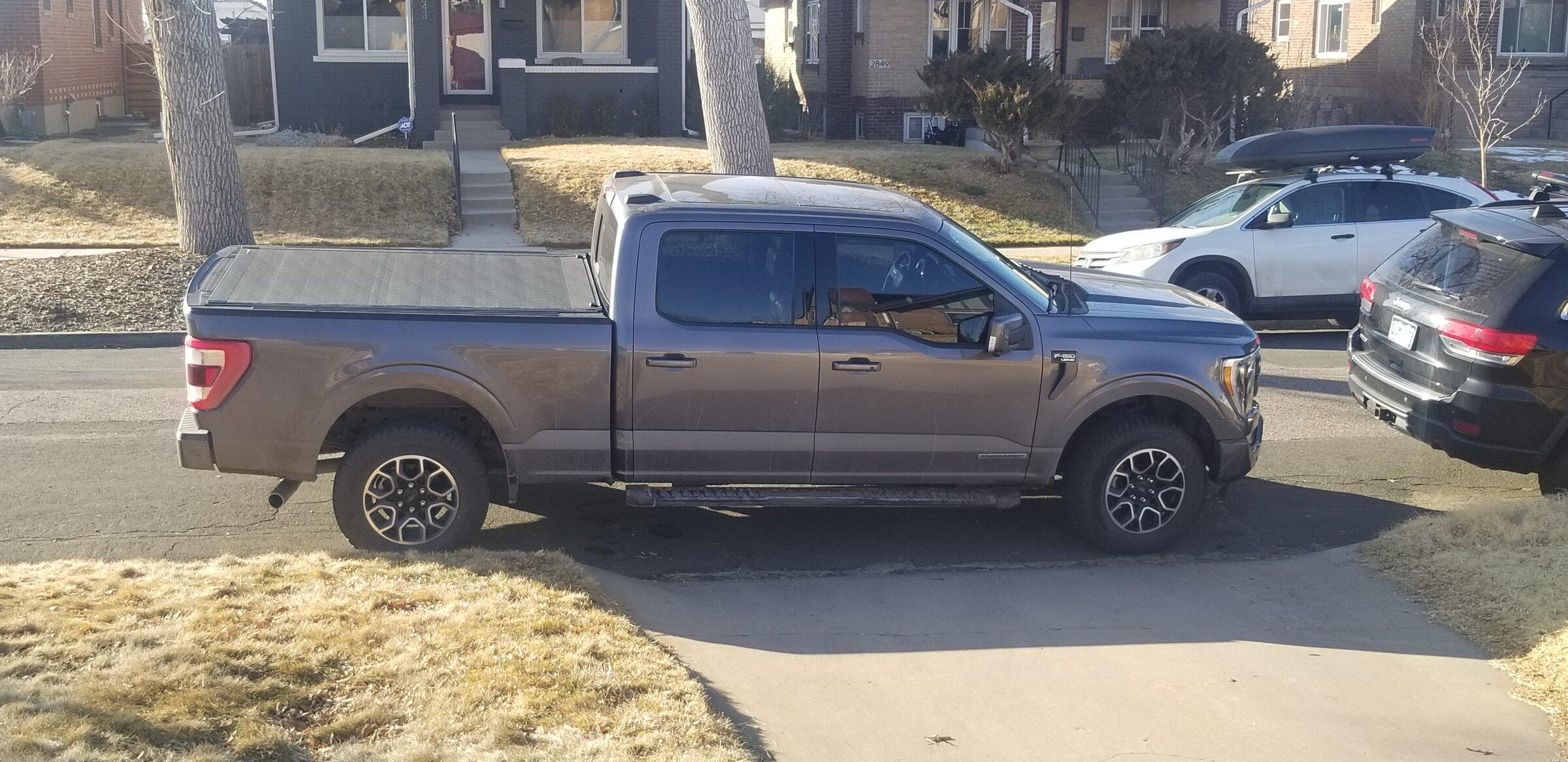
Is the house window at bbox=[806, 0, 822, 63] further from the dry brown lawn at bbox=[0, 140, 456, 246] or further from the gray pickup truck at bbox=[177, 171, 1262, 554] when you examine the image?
the gray pickup truck at bbox=[177, 171, 1262, 554]

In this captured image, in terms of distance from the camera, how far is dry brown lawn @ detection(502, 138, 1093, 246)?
62.6 feet

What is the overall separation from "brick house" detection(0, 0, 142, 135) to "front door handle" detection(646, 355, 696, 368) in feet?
59.7

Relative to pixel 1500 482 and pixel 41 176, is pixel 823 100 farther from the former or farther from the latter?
pixel 1500 482

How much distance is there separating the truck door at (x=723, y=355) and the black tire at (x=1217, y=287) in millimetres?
7398

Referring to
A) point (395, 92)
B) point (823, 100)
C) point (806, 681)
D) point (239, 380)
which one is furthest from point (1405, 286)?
point (823, 100)

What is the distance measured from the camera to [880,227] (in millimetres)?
6863

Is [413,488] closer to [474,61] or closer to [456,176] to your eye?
[456,176]

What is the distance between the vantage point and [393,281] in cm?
707

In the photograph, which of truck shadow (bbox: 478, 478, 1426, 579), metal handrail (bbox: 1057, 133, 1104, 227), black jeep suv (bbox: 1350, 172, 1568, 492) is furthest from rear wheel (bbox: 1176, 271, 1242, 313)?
metal handrail (bbox: 1057, 133, 1104, 227)

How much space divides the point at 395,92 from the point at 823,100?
953 centimetres

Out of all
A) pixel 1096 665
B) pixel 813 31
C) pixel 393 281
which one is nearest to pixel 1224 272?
pixel 1096 665

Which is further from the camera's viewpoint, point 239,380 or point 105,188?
point 105,188

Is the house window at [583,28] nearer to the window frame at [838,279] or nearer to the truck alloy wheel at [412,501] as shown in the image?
the window frame at [838,279]

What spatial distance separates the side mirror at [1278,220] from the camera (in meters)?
13.1
